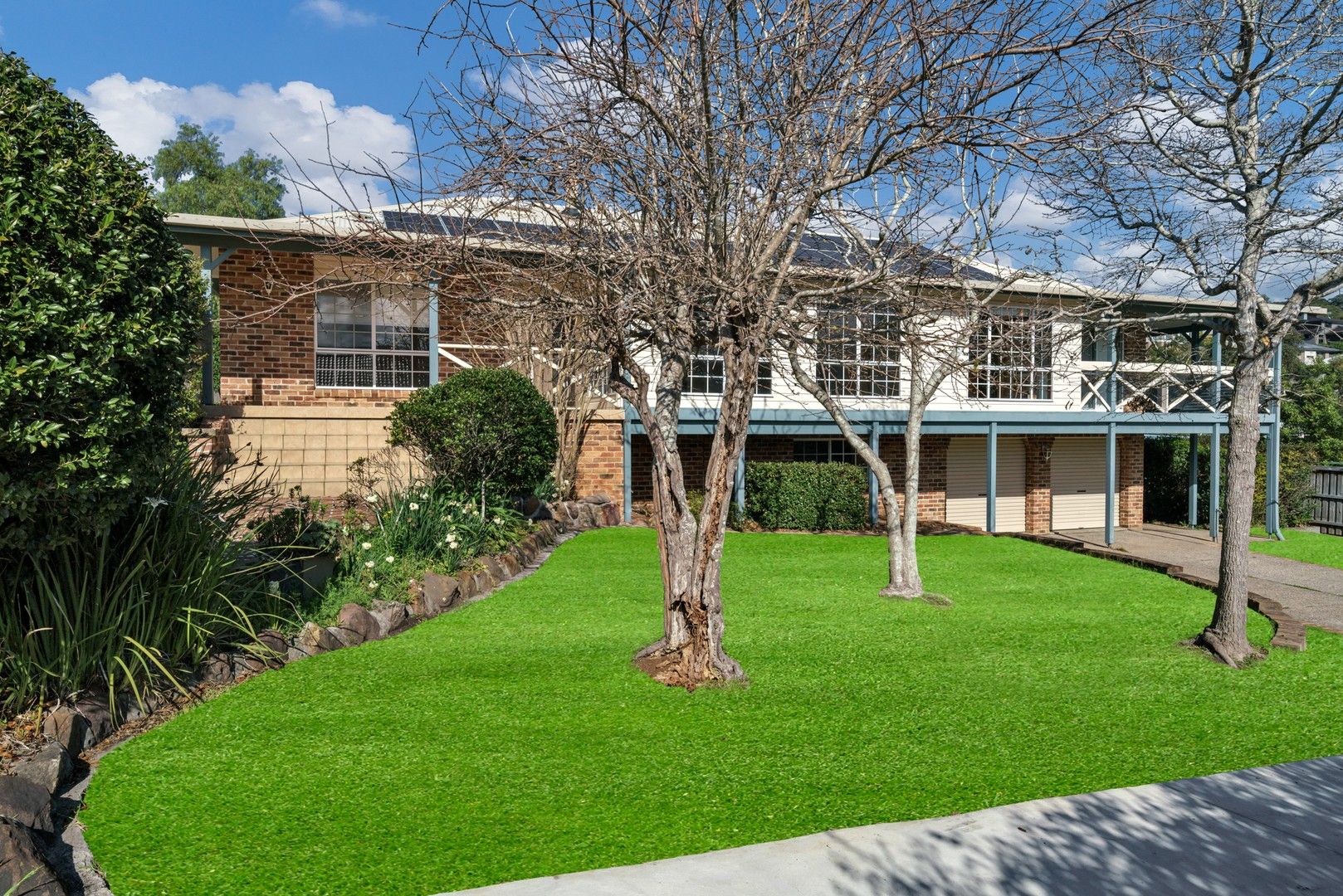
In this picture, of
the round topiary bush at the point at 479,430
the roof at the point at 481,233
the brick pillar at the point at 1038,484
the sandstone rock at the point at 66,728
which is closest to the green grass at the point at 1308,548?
the brick pillar at the point at 1038,484

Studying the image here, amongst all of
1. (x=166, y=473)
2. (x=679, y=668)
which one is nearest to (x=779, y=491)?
(x=679, y=668)

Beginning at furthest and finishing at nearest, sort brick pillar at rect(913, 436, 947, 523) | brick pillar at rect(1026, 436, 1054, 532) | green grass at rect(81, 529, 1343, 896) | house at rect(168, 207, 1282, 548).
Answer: brick pillar at rect(1026, 436, 1054, 532) → brick pillar at rect(913, 436, 947, 523) → house at rect(168, 207, 1282, 548) → green grass at rect(81, 529, 1343, 896)

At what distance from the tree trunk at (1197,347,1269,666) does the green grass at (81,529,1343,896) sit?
264mm

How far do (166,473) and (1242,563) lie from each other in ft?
26.1

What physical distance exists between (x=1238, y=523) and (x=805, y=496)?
840 centimetres

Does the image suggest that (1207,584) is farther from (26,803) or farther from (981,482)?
(26,803)

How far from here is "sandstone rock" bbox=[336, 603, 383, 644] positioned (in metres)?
7.14

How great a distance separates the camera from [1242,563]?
7.70 meters

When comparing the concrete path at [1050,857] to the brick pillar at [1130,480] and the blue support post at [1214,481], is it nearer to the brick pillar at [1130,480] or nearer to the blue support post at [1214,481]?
the blue support post at [1214,481]

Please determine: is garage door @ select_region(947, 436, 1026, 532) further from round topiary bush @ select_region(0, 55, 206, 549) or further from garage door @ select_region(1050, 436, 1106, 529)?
round topiary bush @ select_region(0, 55, 206, 549)

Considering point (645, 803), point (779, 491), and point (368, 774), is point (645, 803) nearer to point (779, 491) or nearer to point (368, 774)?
point (368, 774)

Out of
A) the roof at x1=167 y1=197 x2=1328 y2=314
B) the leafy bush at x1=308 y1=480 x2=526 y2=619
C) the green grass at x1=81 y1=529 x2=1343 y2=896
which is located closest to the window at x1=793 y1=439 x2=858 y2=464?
the roof at x1=167 y1=197 x2=1328 y2=314

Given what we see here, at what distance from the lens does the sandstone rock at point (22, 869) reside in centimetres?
319

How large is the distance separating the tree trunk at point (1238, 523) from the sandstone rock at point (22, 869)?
25.4 ft
